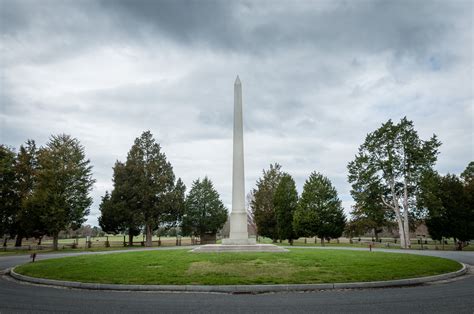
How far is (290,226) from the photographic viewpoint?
169 feet

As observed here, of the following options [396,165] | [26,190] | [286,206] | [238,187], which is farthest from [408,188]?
[26,190]

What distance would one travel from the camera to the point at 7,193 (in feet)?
142

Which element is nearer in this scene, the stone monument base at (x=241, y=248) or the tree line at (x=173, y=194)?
the stone monument base at (x=241, y=248)

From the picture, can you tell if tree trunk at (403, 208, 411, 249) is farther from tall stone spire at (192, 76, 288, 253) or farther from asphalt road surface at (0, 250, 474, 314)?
asphalt road surface at (0, 250, 474, 314)

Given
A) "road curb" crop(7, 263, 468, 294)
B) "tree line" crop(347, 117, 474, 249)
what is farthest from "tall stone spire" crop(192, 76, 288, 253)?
"tree line" crop(347, 117, 474, 249)

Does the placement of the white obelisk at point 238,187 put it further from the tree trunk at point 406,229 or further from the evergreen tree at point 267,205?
the evergreen tree at point 267,205

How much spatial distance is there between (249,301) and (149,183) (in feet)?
135

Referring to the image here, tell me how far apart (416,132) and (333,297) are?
128 ft

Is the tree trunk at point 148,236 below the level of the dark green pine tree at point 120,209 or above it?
below

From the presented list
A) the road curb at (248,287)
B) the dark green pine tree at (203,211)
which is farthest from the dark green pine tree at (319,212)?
the road curb at (248,287)

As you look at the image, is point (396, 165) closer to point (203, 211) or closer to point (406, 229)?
point (406, 229)

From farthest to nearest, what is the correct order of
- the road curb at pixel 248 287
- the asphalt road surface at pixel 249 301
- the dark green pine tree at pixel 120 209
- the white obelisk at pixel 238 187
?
the dark green pine tree at pixel 120 209
the white obelisk at pixel 238 187
the road curb at pixel 248 287
the asphalt road surface at pixel 249 301

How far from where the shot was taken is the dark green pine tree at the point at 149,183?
46844 millimetres

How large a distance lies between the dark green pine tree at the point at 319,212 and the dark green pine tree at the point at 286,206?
3.66m
